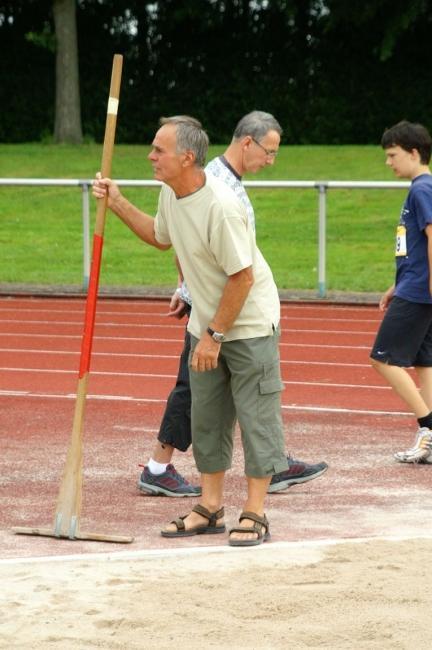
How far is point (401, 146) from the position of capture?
7488 millimetres

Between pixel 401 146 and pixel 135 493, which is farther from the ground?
pixel 401 146

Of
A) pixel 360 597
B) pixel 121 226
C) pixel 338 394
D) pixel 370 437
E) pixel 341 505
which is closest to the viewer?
pixel 360 597

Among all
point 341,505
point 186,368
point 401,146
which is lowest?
point 341,505

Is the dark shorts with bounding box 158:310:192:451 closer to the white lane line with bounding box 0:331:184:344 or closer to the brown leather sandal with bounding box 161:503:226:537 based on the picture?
the brown leather sandal with bounding box 161:503:226:537

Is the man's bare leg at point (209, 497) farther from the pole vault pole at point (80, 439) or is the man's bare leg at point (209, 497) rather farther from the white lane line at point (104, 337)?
the white lane line at point (104, 337)

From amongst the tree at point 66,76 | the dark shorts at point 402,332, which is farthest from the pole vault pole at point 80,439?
the tree at point 66,76

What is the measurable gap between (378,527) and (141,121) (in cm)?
2830

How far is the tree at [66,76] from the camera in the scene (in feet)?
103

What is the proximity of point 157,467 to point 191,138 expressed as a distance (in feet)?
5.97

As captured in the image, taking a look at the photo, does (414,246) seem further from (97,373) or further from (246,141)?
(97,373)

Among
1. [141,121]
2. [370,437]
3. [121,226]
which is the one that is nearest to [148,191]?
[121,226]

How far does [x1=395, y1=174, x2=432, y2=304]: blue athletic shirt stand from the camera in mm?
7391

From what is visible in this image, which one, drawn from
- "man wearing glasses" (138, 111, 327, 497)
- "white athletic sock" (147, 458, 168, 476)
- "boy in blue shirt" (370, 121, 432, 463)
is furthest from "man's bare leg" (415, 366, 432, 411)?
→ "white athletic sock" (147, 458, 168, 476)

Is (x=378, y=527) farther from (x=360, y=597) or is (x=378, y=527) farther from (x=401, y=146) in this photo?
(x=401, y=146)
